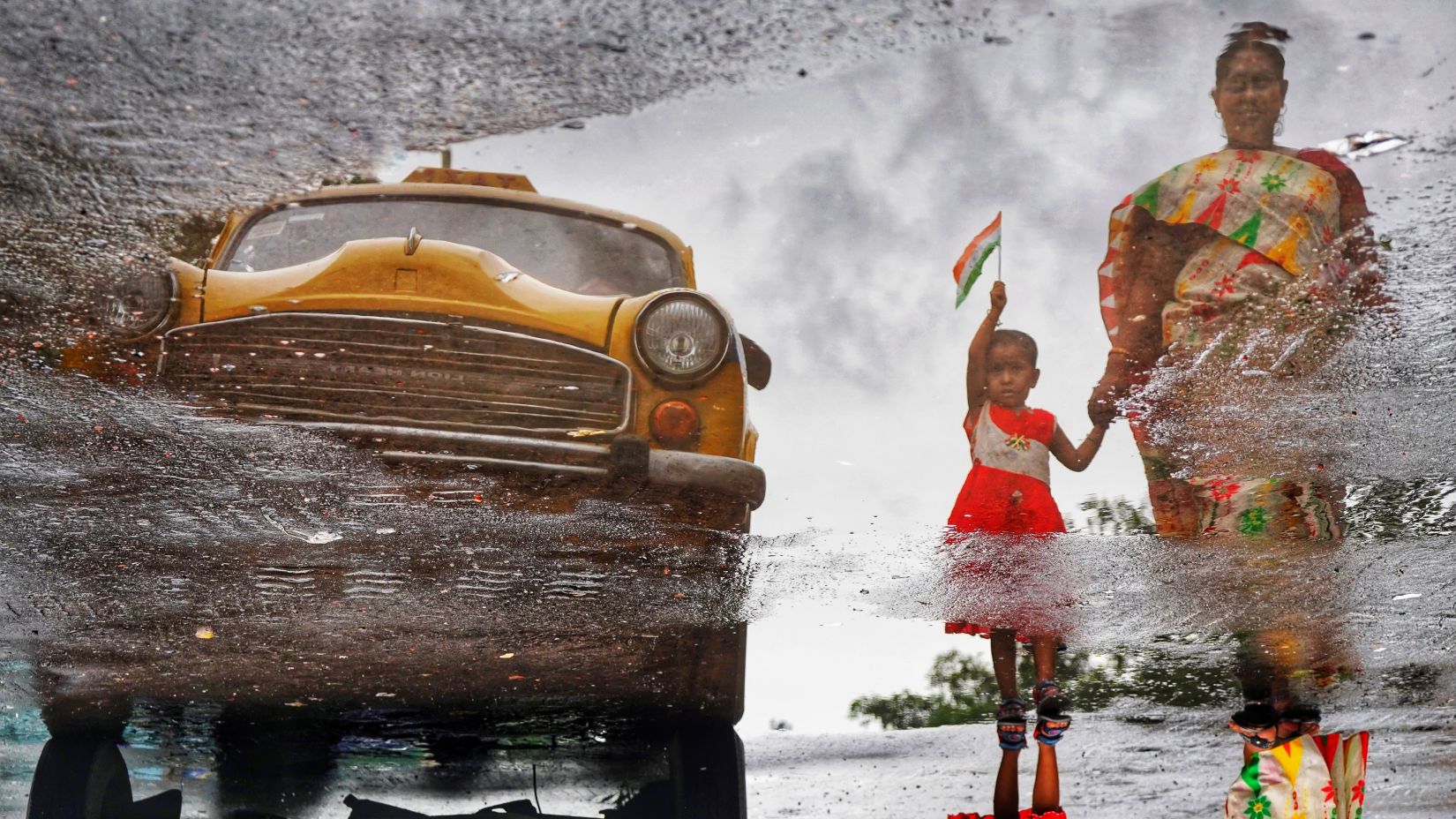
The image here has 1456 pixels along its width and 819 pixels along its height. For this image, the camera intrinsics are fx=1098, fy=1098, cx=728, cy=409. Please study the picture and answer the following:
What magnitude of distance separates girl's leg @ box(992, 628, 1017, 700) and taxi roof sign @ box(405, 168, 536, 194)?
2.82 metres

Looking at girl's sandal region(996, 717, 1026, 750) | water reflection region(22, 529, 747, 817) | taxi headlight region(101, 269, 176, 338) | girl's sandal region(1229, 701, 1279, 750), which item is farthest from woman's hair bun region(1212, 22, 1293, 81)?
girl's sandal region(1229, 701, 1279, 750)

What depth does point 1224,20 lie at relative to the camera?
6.52 feet

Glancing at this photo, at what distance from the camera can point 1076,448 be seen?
289 centimetres

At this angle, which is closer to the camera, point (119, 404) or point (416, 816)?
point (119, 404)

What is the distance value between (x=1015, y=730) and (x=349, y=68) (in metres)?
3.21

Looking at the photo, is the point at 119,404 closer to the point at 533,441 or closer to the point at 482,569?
the point at 533,441

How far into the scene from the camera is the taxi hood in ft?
8.98

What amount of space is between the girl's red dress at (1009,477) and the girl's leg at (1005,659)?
44.7 inches

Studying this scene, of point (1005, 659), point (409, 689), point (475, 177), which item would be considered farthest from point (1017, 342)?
point (409, 689)

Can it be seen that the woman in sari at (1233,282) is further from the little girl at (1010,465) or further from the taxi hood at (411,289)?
the taxi hood at (411,289)

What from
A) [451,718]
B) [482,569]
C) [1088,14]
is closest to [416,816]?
[451,718]

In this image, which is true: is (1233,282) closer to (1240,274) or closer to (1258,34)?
(1240,274)

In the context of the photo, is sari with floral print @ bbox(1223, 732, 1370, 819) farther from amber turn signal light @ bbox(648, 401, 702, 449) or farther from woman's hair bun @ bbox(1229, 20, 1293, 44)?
woman's hair bun @ bbox(1229, 20, 1293, 44)

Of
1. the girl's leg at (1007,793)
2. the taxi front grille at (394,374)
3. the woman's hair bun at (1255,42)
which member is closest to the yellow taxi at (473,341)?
the taxi front grille at (394,374)
